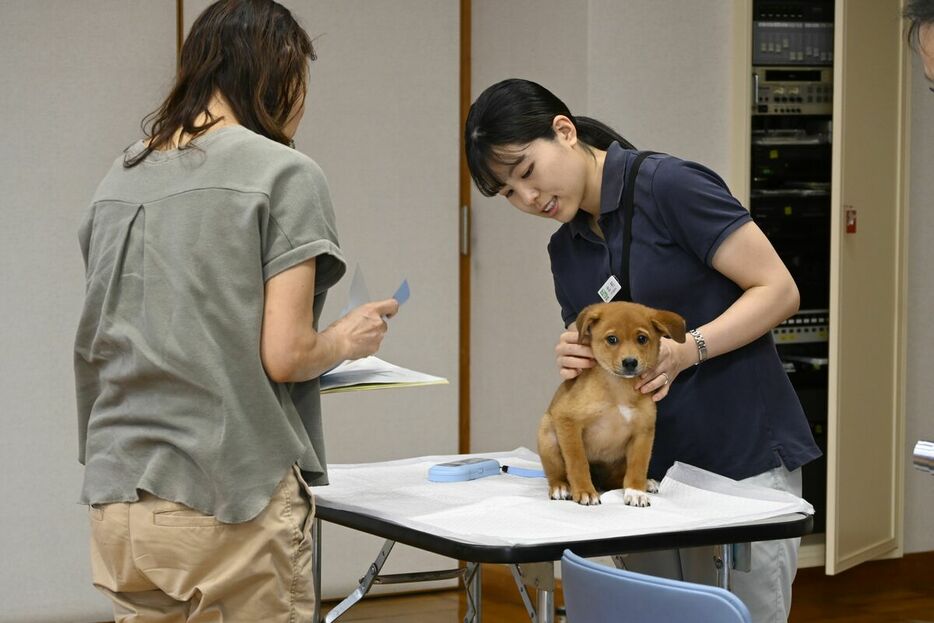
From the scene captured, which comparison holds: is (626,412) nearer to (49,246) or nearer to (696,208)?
(696,208)

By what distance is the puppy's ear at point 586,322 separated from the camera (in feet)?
6.56

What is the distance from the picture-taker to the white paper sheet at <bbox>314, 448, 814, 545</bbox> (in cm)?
182

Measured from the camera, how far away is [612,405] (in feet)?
6.59

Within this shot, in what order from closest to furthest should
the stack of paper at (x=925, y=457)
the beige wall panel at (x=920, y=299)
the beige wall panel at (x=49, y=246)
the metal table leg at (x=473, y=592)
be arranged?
1. the stack of paper at (x=925, y=457)
2. the metal table leg at (x=473, y=592)
3. the beige wall panel at (x=49, y=246)
4. the beige wall panel at (x=920, y=299)

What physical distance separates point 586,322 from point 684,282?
244 millimetres

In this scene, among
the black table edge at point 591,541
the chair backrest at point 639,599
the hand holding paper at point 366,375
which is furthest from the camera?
the hand holding paper at point 366,375

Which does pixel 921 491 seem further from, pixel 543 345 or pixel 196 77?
pixel 196 77

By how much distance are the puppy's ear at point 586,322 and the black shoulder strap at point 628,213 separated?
17 centimetres

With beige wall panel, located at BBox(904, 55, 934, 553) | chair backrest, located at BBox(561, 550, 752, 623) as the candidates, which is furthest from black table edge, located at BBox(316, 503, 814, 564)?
beige wall panel, located at BBox(904, 55, 934, 553)

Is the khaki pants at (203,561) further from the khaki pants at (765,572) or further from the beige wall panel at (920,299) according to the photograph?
the beige wall panel at (920,299)

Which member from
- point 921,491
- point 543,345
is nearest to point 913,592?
point 921,491

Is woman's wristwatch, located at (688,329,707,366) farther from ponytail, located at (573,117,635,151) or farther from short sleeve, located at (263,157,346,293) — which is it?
short sleeve, located at (263,157,346,293)

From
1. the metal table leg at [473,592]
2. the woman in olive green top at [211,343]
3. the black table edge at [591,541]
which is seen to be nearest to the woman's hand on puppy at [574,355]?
the black table edge at [591,541]

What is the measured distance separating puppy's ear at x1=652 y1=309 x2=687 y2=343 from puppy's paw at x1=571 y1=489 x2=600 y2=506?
30 cm
